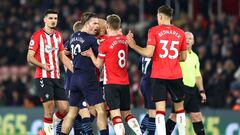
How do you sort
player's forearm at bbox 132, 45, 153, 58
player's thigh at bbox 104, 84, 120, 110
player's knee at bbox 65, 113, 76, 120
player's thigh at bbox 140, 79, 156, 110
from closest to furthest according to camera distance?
player's forearm at bbox 132, 45, 153, 58, player's thigh at bbox 104, 84, 120, 110, player's knee at bbox 65, 113, 76, 120, player's thigh at bbox 140, 79, 156, 110

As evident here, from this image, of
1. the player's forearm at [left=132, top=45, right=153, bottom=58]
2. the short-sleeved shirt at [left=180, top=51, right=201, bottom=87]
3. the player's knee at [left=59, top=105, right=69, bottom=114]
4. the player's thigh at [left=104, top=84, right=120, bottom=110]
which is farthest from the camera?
the short-sleeved shirt at [left=180, top=51, right=201, bottom=87]

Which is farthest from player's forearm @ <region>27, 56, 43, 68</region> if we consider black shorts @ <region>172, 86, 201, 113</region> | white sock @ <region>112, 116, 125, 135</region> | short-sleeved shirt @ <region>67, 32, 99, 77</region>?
black shorts @ <region>172, 86, 201, 113</region>

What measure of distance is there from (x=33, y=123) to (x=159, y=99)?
7.49 metres

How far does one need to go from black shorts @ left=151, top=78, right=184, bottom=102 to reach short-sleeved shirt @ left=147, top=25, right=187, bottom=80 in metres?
0.11

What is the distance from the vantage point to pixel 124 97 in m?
17.6

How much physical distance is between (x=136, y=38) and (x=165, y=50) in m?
10.1

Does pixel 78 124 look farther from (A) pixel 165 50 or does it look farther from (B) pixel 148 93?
(A) pixel 165 50

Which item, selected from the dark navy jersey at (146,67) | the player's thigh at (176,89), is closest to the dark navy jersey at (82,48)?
the dark navy jersey at (146,67)

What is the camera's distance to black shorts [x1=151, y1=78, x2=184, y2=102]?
17.4 m

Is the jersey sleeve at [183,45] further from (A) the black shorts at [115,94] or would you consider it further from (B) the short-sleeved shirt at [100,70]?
(B) the short-sleeved shirt at [100,70]

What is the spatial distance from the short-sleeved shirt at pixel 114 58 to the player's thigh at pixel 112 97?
A: 0.10 metres

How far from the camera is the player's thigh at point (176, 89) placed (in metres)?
17.5

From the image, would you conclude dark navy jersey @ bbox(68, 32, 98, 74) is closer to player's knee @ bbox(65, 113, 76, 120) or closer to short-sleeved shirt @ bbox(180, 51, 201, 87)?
player's knee @ bbox(65, 113, 76, 120)

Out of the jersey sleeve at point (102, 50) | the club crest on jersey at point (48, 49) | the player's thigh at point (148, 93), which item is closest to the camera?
the jersey sleeve at point (102, 50)
